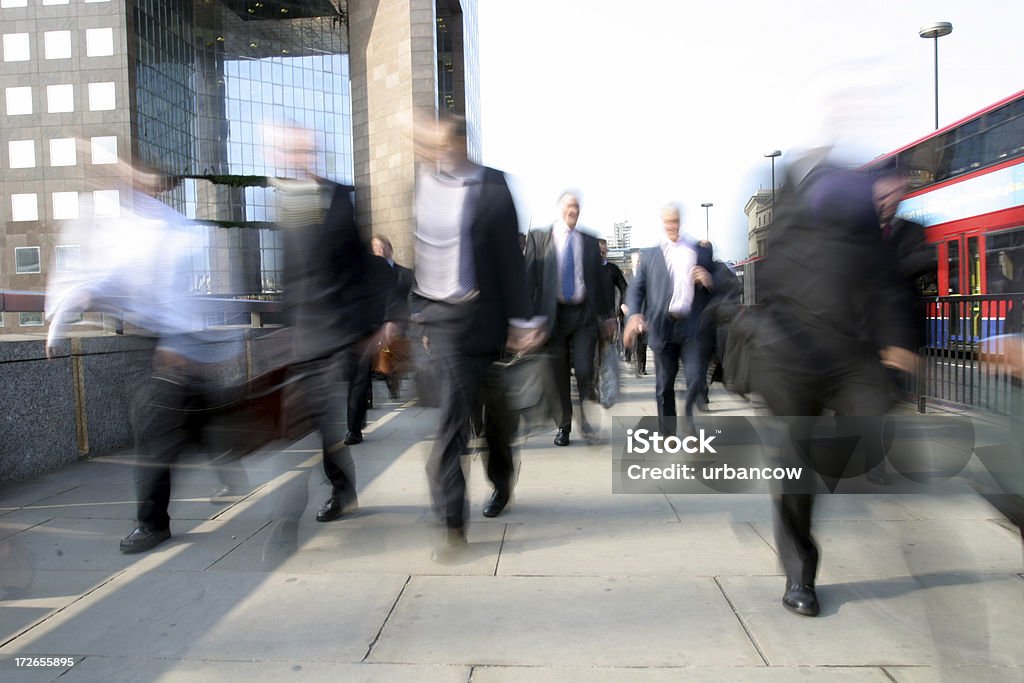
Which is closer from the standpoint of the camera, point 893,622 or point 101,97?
point 893,622

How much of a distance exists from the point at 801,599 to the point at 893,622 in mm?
330

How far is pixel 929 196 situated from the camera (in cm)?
1400

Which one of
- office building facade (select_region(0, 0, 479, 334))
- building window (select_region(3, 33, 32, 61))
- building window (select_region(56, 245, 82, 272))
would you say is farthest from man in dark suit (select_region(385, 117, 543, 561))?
building window (select_region(3, 33, 32, 61))

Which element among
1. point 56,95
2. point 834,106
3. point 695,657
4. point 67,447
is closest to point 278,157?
point 834,106

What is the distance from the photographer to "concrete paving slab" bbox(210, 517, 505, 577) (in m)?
3.46

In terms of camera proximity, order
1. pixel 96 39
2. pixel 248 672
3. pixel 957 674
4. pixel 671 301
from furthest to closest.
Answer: pixel 96 39
pixel 671 301
pixel 248 672
pixel 957 674

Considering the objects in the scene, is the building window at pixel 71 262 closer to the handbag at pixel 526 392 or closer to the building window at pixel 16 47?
the handbag at pixel 526 392

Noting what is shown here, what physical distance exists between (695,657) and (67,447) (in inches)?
206

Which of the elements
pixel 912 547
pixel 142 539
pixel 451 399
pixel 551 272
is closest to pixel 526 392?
pixel 451 399

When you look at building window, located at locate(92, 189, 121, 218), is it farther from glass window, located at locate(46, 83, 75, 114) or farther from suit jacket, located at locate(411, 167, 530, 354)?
glass window, located at locate(46, 83, 75, 114)

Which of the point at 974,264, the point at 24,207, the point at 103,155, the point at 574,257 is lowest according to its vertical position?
the point at 574,257

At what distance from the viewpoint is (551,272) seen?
580cm

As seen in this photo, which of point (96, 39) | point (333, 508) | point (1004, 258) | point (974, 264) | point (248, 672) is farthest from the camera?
point (96, 39)

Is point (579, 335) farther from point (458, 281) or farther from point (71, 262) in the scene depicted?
point (71, 262)
